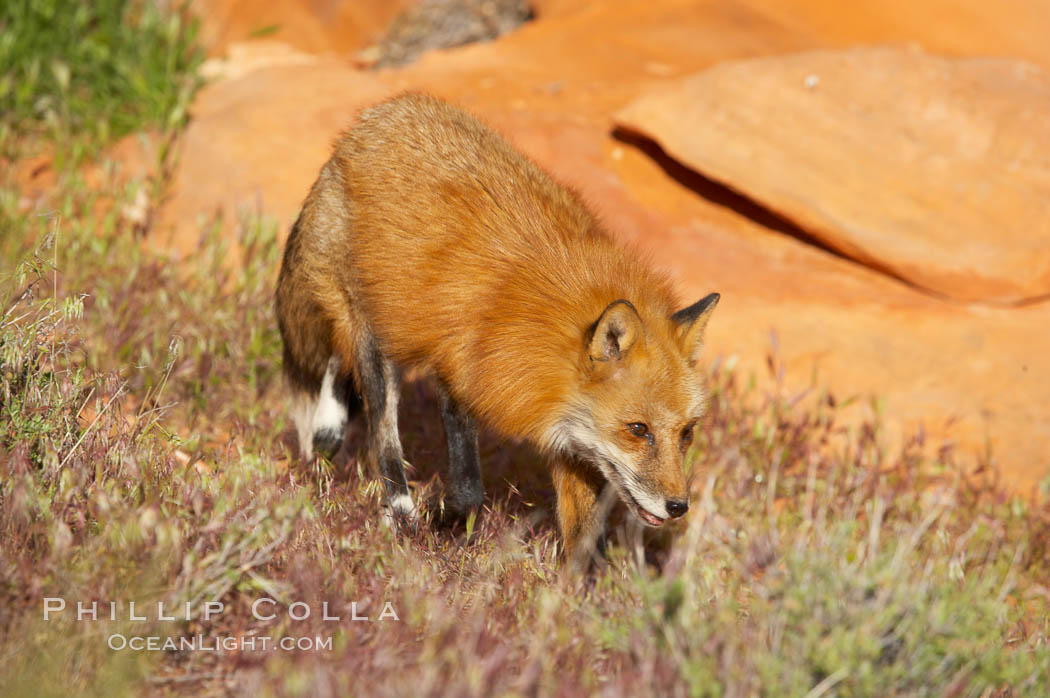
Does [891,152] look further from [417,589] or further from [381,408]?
[417,589]

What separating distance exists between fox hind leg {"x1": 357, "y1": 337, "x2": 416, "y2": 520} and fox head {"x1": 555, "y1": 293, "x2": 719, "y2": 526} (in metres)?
1.09

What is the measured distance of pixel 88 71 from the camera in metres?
7.89

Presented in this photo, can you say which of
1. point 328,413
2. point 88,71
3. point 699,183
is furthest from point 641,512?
point 88,71

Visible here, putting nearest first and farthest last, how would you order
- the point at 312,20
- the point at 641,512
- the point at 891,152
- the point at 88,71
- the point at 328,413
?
the point at 641,512 → the point at 328,413 → the point at 891,152 → the point at 88,71 → the point at 312,20

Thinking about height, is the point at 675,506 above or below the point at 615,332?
below

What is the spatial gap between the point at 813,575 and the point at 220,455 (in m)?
2.69

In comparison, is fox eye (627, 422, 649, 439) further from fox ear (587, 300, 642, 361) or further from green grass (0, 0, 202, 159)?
green grass (0, 0, 202, 159)

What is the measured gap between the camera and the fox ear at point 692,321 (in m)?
3.82

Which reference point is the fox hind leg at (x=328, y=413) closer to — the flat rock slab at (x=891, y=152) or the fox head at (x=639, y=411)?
the fox head at (x=639, y=411)

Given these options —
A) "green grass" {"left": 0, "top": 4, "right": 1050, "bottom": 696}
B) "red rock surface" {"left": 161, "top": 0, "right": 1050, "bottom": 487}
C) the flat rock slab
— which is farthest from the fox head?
the flat rock slab

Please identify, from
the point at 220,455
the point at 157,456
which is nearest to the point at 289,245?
the point at 220,455

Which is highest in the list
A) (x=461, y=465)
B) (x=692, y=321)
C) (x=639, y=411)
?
(x=692, y=321)

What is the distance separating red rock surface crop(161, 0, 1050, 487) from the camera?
597 centimetres

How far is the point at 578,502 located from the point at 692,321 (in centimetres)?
Result: 95
